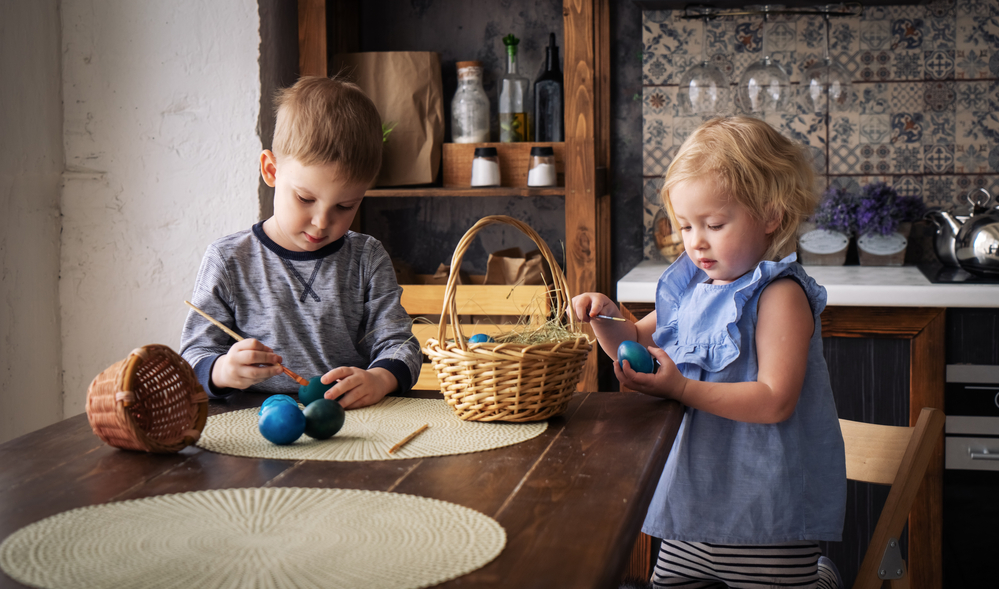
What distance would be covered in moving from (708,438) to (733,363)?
0.40ft

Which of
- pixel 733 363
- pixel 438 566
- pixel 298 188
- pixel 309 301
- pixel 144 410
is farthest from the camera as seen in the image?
pixel 309 301

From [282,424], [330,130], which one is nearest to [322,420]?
[282,424]

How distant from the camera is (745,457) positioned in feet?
4.11

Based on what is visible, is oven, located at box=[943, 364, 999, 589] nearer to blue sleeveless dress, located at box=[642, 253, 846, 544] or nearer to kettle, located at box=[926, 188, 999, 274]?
kettle, located at box=[926, 188, 999, 274]

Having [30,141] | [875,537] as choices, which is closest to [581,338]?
[875,537]

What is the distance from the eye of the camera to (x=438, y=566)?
66 centimetres

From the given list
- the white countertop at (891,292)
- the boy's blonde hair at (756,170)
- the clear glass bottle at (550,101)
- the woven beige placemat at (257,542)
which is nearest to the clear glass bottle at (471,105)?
the clear glass bottle at (550,101)

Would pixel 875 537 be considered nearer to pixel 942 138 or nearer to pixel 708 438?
pixel 708 438

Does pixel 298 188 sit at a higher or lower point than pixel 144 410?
higher

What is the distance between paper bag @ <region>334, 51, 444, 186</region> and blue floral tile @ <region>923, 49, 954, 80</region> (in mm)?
1427

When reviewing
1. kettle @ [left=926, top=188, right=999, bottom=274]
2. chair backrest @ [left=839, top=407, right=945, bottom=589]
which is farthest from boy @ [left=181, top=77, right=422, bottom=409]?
kettle @ [left=926, top=188, right=999, bottom=274]

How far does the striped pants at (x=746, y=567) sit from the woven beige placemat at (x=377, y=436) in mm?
371

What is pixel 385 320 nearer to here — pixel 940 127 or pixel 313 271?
pixel 313 271

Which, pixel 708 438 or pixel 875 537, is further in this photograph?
pixel 708 438
